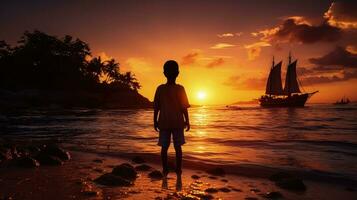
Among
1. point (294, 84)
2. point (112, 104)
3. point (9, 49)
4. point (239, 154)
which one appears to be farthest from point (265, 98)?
point (239, 154)

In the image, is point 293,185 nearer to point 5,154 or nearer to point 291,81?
point 5,154

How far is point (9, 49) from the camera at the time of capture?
7269 centimetres

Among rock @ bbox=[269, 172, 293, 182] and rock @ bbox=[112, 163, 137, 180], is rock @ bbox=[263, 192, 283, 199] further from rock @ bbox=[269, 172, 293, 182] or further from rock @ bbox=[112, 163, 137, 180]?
rock @ bbox=[112, 163, 137, 180]

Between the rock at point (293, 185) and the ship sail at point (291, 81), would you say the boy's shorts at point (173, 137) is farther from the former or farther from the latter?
the ship sail at point (291, 81)

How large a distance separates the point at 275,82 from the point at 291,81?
536 centimetres

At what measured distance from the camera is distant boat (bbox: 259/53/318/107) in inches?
4355

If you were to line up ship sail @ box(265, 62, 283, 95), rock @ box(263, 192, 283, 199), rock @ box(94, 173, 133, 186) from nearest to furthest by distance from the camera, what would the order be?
rock @ box(263, 192, 283, 199) → rock @ box(94, 173, 133, 186) → ship sail @ box(265, 62, 283, 95)

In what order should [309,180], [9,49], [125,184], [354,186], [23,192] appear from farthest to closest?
[9,49] → [309,180] → [354,186] → [125,184] → [23,192]

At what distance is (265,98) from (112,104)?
69.8 metres

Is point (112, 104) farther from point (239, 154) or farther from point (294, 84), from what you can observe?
point (239, 154)

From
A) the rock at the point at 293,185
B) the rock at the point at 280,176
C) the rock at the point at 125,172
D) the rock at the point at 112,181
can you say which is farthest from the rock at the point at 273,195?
the rock at the point at 125,172

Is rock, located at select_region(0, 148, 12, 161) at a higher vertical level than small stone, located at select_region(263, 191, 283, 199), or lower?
higher

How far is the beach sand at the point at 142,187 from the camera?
444cm

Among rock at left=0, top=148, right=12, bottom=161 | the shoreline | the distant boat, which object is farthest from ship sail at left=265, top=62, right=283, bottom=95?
rock at left=0, top=148, right=12, bottom=161
